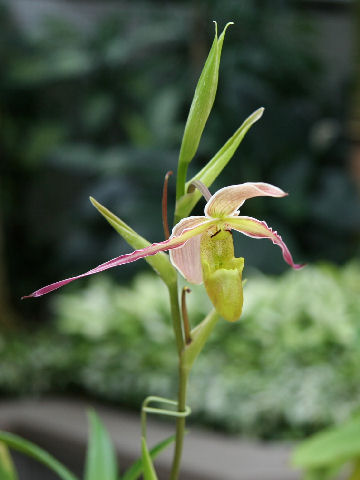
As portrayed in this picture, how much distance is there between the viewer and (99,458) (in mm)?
707

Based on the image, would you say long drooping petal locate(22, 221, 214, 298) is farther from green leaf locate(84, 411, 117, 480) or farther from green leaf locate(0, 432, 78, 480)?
green leaf locate(84, 411, 117, 480)

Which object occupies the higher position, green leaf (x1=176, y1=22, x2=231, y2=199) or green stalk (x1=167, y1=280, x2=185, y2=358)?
green leaf (x1=176, y1=22, x2=231, y2=199)

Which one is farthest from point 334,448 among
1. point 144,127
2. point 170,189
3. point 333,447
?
point 144,127

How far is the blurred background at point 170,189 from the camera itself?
1.81 metres

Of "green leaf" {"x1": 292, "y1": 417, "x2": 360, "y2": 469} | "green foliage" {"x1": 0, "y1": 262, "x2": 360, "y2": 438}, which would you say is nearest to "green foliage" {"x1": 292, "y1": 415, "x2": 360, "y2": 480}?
"green leaf" {"x1": 292, "y1": 417, "x2": 360, "y2": 469}

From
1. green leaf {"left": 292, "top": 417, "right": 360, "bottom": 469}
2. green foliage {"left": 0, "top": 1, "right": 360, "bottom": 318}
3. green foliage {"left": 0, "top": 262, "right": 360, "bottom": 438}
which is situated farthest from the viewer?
green foliage {"left": 0, "top": 1, "right": 360, "bottom": 318}

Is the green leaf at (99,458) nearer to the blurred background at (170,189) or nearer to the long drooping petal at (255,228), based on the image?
the long drooping petal at (255,228)

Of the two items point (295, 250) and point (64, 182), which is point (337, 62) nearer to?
point (295, 250)

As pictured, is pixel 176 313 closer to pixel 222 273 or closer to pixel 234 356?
pixel 222 273

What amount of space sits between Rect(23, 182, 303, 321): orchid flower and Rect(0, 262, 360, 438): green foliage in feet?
3.55

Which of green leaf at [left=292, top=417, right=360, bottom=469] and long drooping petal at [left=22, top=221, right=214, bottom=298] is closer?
long drooping petal at [left=22, top=221, right=214, bottom=298]

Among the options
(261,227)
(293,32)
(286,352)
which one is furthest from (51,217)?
(261,227)

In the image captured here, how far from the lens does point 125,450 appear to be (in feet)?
5.41

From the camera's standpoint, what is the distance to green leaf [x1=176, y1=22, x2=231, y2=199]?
445 mm
